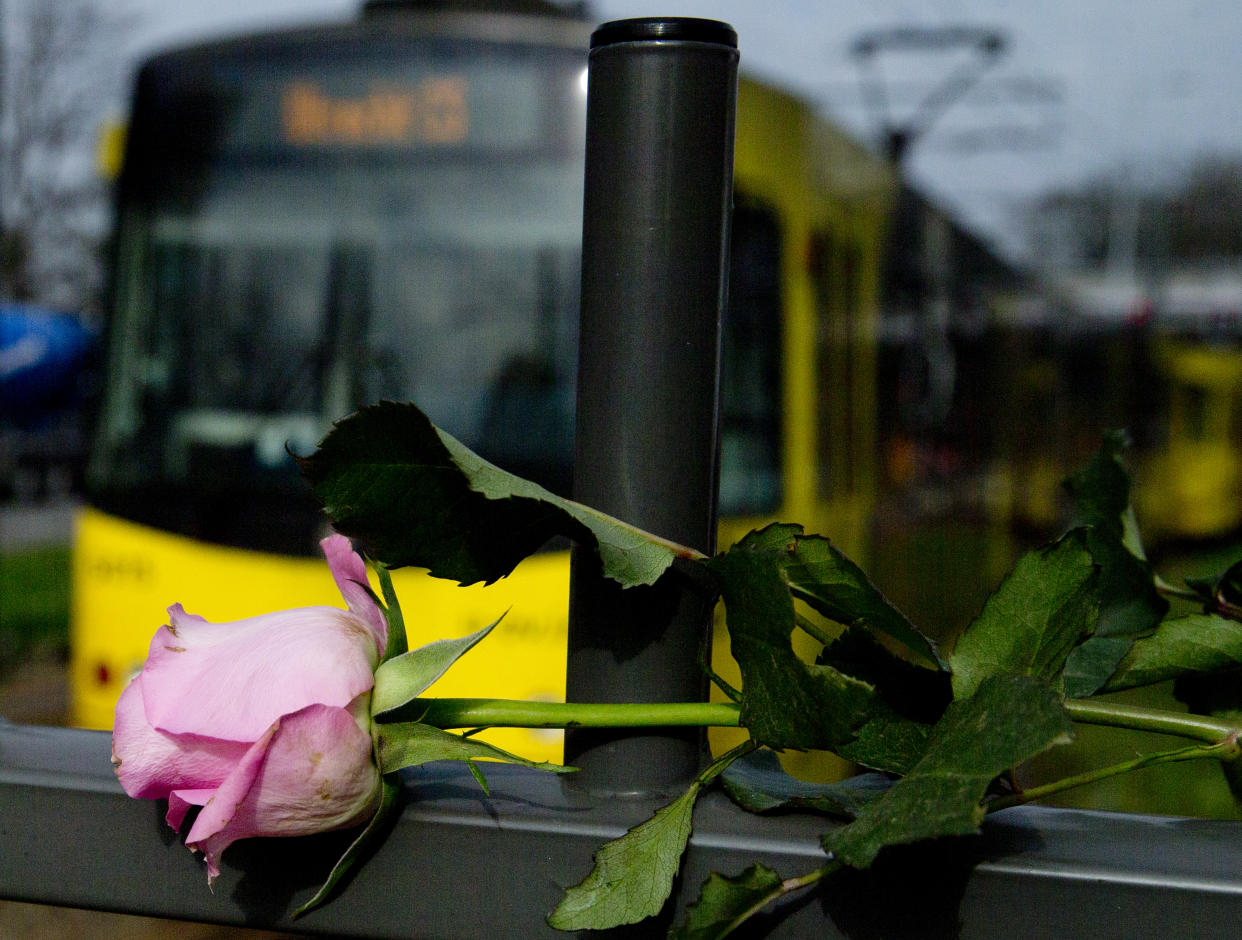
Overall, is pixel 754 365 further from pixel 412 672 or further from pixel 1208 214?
pixel 1208 214

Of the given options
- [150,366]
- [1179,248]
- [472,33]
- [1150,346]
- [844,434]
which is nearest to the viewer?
[472,33]

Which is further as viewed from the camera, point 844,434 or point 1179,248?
point 1179,248

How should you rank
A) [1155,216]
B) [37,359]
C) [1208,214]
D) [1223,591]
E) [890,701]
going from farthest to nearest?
[1155,216] < [1208,214] < [37,359] < [1223,591] < [890,701]

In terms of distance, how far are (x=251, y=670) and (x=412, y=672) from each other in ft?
0.25

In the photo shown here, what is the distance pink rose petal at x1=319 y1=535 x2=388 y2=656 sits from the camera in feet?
2.34

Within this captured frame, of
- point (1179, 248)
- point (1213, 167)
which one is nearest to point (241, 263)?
point (1179, 248)

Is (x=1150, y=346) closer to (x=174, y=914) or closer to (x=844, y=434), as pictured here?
(x=844, y=434)

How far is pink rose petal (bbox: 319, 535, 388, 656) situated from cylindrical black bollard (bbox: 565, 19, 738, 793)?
0.37 feet

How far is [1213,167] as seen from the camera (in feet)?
98.2

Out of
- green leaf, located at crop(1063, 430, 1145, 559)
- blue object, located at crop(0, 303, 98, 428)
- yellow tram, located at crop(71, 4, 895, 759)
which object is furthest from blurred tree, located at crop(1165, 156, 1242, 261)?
green leaf, located at crop(1063, 430, 1145, 559)

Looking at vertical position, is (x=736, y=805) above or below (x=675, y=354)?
below

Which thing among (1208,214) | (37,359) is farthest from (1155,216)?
(37,359)

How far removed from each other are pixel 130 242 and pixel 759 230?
91.5 inches

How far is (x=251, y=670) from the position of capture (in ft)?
2.15
